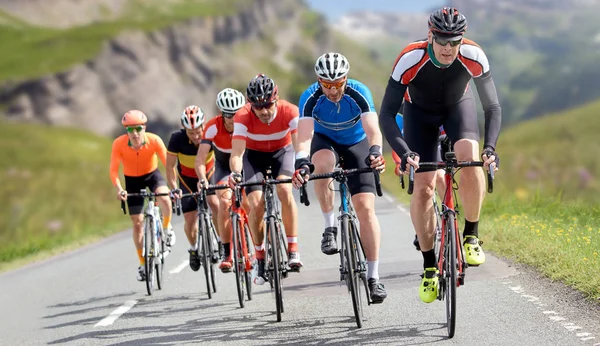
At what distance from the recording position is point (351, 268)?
284 inches

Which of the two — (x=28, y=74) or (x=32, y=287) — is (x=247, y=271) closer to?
(x=32, y=287)

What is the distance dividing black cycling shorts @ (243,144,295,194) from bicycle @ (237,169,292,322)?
0.66 metres

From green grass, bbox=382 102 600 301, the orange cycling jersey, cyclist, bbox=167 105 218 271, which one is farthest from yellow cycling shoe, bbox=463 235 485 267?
the orange cycling jersey

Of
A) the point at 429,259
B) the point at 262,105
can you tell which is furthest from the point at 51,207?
the point at 429,259

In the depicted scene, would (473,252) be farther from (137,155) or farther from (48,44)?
(48,44)

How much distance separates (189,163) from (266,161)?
2.60 meters

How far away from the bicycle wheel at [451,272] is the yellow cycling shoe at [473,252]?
279mm

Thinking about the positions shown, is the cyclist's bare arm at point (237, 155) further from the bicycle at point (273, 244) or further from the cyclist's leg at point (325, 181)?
the cyclist's leg at point (325, 181)

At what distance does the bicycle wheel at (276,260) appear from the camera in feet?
25.6

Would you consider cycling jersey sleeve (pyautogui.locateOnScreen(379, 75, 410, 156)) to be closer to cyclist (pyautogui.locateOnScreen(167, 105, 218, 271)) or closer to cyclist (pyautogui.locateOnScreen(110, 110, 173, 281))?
cyclist (pyautogui.locateOnScreen(167, 105, 218, 271))

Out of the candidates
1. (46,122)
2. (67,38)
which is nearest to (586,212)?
(46,122)

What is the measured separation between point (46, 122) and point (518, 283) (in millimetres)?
126957

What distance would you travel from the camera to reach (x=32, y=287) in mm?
12570

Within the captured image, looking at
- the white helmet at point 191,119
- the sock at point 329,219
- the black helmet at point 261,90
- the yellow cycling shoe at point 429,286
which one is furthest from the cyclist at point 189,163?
the yellow cycling shoe at point 429,286
